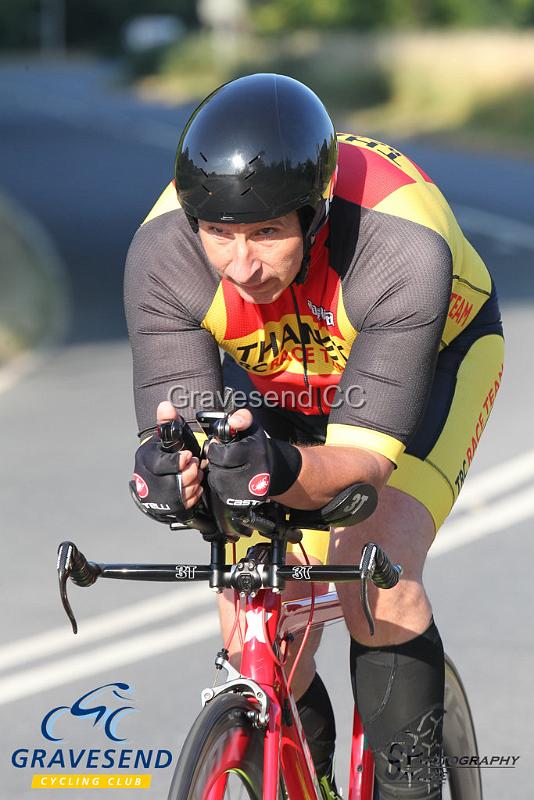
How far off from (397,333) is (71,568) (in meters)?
0.89

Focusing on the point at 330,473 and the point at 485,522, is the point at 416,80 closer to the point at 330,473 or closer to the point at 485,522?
the point at 485,522

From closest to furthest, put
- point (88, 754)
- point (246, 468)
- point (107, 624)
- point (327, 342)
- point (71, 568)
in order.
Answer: point (246, 468) < point (71, 568) < point (327, 342) < point (88, 754) < point (107, 624)

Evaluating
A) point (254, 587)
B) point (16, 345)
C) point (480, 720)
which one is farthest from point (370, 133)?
point (254, 587)

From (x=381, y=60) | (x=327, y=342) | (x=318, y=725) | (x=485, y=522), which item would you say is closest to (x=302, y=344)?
(x=327, y=342)

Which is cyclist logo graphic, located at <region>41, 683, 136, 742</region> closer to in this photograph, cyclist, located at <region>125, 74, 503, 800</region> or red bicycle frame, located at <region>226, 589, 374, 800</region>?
cyclist, located at <region>125, 74, 503, 800</region>

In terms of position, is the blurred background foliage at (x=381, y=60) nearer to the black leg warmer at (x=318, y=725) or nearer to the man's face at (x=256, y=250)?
the black leg warmer at (x=318, y=725)

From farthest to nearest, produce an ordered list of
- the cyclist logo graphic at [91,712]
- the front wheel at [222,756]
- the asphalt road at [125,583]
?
1. the asphalt road at [125,583]
2. the cyclist logo graphic at [91,712]
3. the front wheel at [222,756]

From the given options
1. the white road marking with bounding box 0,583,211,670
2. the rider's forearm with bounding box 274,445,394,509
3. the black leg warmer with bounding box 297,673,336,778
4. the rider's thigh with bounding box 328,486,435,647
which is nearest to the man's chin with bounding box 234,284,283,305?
the rider's forearm with bounding box 274,445,394,509

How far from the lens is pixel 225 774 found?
10.2 ft

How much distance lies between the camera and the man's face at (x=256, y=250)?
10.7ft

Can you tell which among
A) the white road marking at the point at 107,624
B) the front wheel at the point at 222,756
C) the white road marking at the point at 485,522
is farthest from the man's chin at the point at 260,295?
the white road marking at the point at 485,522

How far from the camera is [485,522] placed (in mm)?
7859

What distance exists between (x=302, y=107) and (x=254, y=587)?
3.41 ft

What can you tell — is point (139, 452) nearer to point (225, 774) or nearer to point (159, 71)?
point (225, 774)
